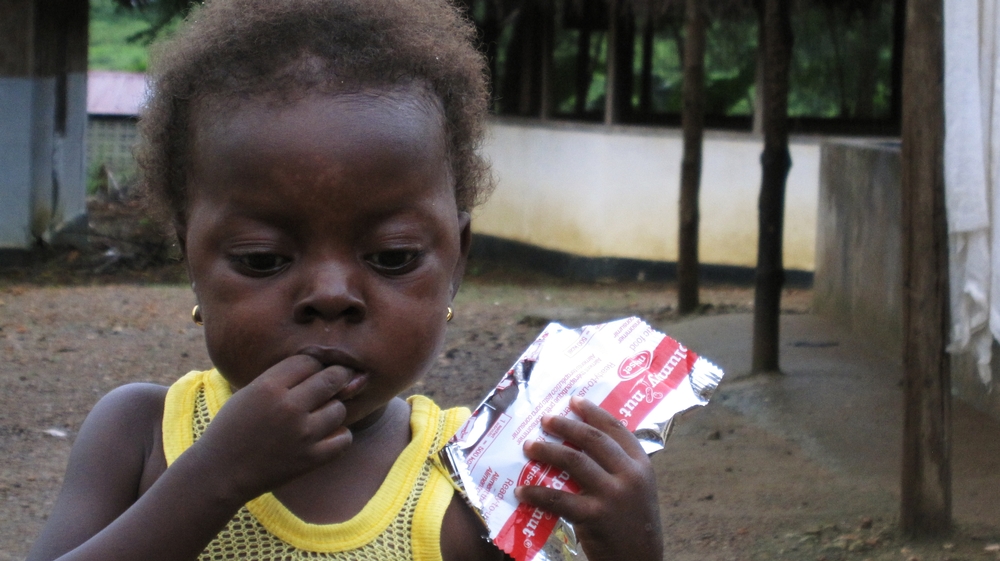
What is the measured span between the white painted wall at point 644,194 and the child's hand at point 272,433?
9.81 metres

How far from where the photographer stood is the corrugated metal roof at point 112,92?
20766 mm

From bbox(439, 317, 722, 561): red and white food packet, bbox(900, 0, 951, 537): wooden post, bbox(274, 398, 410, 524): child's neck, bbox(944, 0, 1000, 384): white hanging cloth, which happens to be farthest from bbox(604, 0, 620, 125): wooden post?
bbox(439, 317, 722, 561): red and white food packet

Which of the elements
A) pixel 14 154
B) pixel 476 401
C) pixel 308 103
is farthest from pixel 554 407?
pixel 14 154

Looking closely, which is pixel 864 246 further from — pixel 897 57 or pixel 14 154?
pixel 14 154

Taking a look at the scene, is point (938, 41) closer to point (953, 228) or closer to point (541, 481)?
point (953, 228)

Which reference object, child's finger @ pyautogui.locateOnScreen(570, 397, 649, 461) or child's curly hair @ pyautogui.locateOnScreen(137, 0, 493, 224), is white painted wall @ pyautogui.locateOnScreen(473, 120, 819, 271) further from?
child's finger @ pyautogui.locateOnScreen(570, 397, 649, 461)

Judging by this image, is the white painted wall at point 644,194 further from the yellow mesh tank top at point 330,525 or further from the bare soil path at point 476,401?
the yellow mesh tank top at point 330,525

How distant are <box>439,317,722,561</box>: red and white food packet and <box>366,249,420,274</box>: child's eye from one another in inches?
7.6

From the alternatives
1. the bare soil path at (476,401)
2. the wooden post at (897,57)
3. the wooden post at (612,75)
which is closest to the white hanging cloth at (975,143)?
the bare soil path at (476,401)

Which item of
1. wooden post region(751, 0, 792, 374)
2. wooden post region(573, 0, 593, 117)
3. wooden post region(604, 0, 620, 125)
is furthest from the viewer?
wooden post region(573, 0, 593, 117)

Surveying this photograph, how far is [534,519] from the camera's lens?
1.36 metres

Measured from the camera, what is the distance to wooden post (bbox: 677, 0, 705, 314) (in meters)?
7.85

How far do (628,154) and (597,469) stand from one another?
1066 cm

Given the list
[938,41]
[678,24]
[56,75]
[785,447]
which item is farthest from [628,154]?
[938,41]
